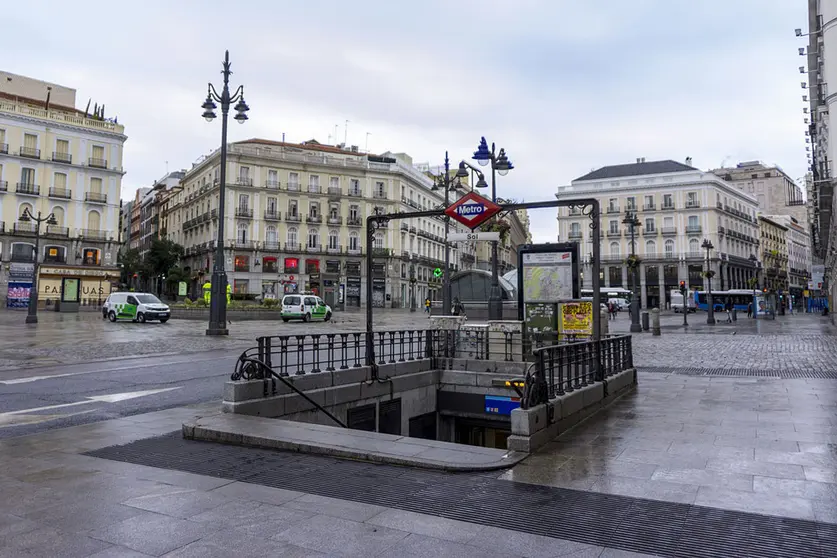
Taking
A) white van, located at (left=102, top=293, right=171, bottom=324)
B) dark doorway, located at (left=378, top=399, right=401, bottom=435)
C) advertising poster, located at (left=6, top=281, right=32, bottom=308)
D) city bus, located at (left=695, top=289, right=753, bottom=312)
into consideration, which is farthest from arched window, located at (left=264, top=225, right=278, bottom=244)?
dark doorway, located at (left=378, top=399, right=401, bottom=435)

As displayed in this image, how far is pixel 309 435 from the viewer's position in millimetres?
6445

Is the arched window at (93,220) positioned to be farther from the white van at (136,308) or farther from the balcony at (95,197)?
A: the white van at (136,308)

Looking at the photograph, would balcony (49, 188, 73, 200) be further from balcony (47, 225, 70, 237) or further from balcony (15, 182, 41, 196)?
balcony (47, 225, 70, 237)

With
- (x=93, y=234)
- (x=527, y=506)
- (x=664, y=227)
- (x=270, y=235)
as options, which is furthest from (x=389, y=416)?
(x=664, y=227)

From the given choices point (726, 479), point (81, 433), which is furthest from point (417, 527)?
point (81, 433)

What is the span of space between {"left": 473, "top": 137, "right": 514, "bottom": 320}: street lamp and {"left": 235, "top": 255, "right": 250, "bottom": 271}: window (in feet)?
149

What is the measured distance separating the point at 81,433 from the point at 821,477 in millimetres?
7750

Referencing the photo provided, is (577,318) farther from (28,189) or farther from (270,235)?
(28,189)

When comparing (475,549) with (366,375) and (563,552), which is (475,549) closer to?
(563,552)

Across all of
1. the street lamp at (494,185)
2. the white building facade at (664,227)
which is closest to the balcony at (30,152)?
the street lamp at (494,185)

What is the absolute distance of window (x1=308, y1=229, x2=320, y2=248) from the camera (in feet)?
215

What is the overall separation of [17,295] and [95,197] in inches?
439

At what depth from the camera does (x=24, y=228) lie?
5038 centimetres

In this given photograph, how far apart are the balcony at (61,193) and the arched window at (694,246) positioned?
73473 millimetres
